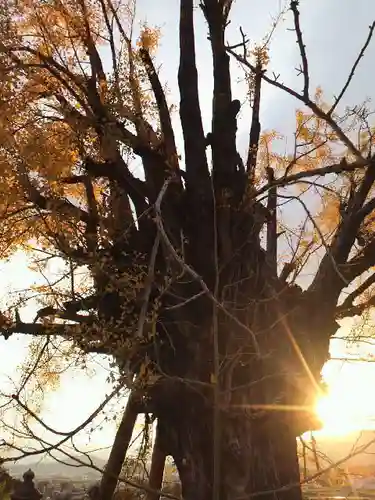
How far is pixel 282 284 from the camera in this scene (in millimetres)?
5930

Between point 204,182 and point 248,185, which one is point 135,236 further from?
point 248,185

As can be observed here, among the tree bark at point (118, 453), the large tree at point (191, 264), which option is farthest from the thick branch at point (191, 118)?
the tree bark at point (118, 453)

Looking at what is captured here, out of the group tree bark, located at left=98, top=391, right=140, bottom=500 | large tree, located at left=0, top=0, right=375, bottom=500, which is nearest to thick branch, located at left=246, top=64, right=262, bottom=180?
large tree, located at left=0, top=0, right=375, bottom=500

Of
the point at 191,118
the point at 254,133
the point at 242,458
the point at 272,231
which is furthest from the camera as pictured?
the point at 254,133

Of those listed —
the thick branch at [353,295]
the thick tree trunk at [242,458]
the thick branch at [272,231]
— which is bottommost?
the thick tree trunk at [242,458]

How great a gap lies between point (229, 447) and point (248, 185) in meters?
2.82

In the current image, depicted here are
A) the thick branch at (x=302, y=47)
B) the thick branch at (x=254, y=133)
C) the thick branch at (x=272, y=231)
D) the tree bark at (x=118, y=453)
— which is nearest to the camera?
the thick branch at (x=302, y=47)

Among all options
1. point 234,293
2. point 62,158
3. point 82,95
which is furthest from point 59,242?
point 82,95

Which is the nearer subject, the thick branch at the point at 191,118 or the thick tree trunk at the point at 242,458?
the thick tree trunk at the point at 242,458

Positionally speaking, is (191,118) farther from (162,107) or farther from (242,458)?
(242,458)

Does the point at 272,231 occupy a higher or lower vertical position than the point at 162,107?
lower

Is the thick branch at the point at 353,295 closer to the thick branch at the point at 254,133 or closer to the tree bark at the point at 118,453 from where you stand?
the thick branch at the point at 254,133

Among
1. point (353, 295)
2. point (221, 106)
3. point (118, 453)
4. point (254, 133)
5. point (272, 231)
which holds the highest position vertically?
point (254, 133)

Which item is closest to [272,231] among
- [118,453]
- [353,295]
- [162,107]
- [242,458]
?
[353,295]
